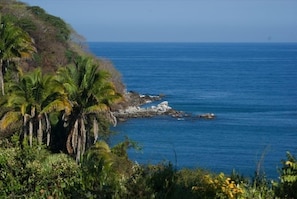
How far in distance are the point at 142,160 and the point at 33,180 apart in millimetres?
34223

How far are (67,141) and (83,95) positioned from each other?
2273mm

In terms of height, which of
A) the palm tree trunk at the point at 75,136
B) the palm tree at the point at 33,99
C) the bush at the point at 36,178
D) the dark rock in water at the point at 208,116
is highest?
the bush at the point at 36,178

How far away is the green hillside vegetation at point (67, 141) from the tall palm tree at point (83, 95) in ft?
0.14

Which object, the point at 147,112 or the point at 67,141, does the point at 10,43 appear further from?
the point at 147,112

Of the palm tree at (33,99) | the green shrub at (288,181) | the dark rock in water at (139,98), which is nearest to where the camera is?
the green shrub at (288,181)

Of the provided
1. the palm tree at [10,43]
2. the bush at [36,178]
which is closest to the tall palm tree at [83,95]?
the palm tree at [10,43]

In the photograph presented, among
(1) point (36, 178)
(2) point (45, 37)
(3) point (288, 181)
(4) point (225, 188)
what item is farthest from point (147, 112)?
(4) point (225, 188)

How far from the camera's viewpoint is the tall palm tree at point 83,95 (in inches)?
1004

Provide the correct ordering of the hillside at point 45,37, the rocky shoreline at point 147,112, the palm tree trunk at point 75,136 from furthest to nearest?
the rocky shoreline at point 147,112 < the hillside at point 45,37 < the palm tree trunk at point 75,136

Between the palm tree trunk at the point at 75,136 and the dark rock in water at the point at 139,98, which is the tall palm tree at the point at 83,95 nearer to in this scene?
the palm tree trunk at the point at 75,136

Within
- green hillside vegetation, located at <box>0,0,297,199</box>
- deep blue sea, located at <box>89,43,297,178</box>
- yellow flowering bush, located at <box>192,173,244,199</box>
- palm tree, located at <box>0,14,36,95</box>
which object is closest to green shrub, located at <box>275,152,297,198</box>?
green hillside vegetation, located at <box>0,0,297,199</box>

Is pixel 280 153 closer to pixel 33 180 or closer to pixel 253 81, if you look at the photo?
pixel 33 180

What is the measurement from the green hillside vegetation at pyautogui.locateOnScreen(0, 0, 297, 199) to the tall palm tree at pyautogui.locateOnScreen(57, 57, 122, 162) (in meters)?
0.04

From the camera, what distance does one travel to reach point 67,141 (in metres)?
26.4
